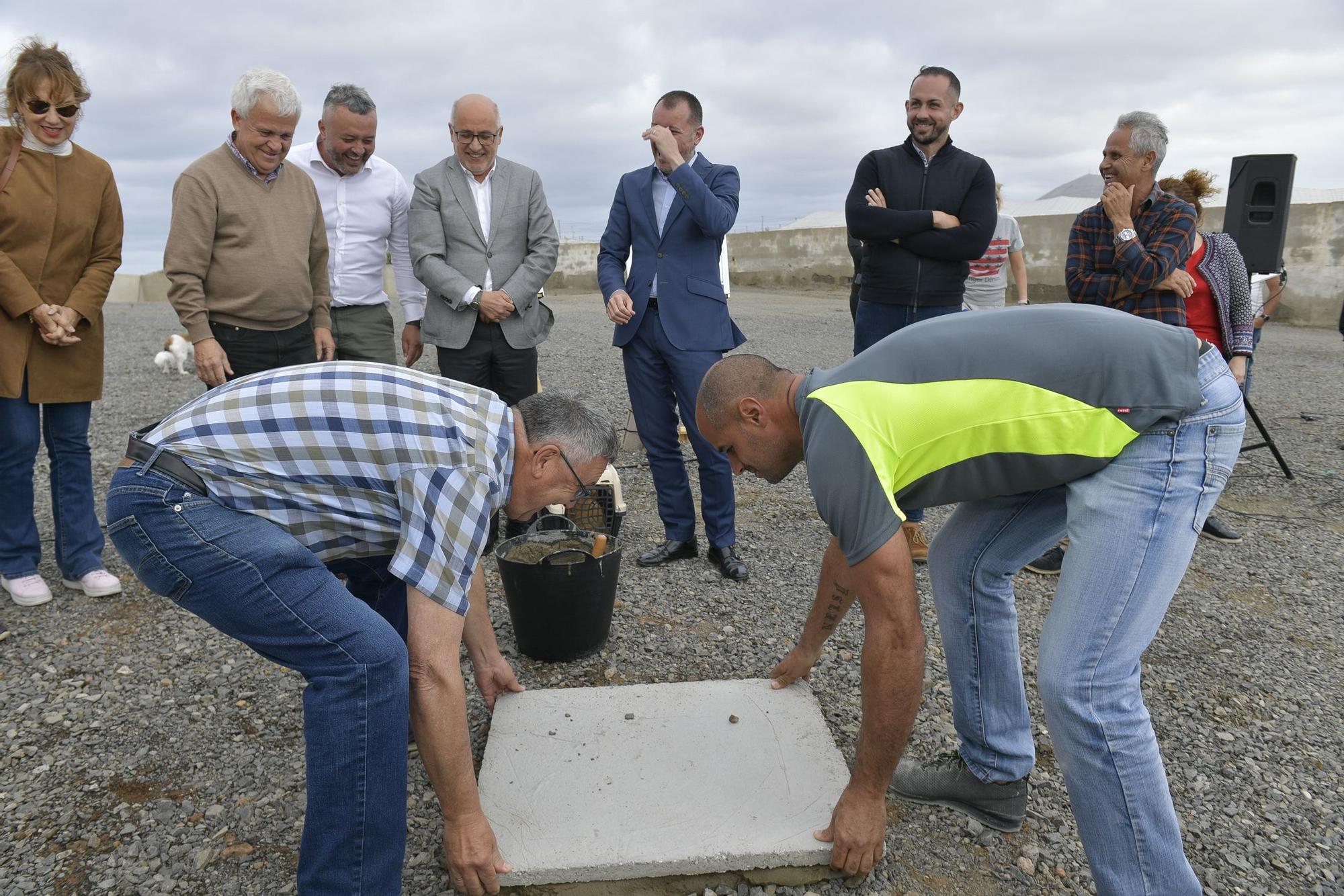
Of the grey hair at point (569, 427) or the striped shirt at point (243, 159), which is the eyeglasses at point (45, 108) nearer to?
the striped shirt at point (243, 159)

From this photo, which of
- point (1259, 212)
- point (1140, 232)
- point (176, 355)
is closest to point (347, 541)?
point (1140, 232)

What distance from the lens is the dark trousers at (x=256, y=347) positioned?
12.0 ft

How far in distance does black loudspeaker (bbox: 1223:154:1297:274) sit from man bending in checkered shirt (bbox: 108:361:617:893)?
539 cm

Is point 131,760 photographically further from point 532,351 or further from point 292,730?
point 532,351

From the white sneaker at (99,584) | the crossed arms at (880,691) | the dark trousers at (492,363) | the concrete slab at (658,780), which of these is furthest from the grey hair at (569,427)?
the white sneaker at (99,584)

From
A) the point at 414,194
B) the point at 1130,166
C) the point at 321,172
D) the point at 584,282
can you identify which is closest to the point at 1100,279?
the point at 1130,166

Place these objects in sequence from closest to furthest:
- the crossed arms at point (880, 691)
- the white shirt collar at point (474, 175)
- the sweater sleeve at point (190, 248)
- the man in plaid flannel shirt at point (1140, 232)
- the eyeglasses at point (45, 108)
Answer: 1. the crossed arms at point (880, 691)
2. the eyeglasses at point (45, 108)
3. the sweater sleeve at point (190, 248)
4. the man in plaid flannel shirt at point (1140, 232)
5. the white shirt collar at point (474, 175)

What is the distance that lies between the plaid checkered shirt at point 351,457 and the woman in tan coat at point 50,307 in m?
2.01

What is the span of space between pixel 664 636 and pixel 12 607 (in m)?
2.73

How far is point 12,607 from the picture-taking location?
3695 mm

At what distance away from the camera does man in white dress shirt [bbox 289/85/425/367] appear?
3959 mm

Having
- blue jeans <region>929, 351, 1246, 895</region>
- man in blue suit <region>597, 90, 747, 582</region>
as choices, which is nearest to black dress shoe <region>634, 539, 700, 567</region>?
man in blue suit <region>597, 90, 747, 582</region>

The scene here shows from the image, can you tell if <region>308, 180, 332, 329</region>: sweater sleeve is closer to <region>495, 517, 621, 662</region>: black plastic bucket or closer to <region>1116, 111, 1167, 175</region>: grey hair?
<region>495, 517, 621, 662</region>: black plastic bucket

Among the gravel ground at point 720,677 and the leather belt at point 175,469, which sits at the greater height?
the leather belt at point 175,469
